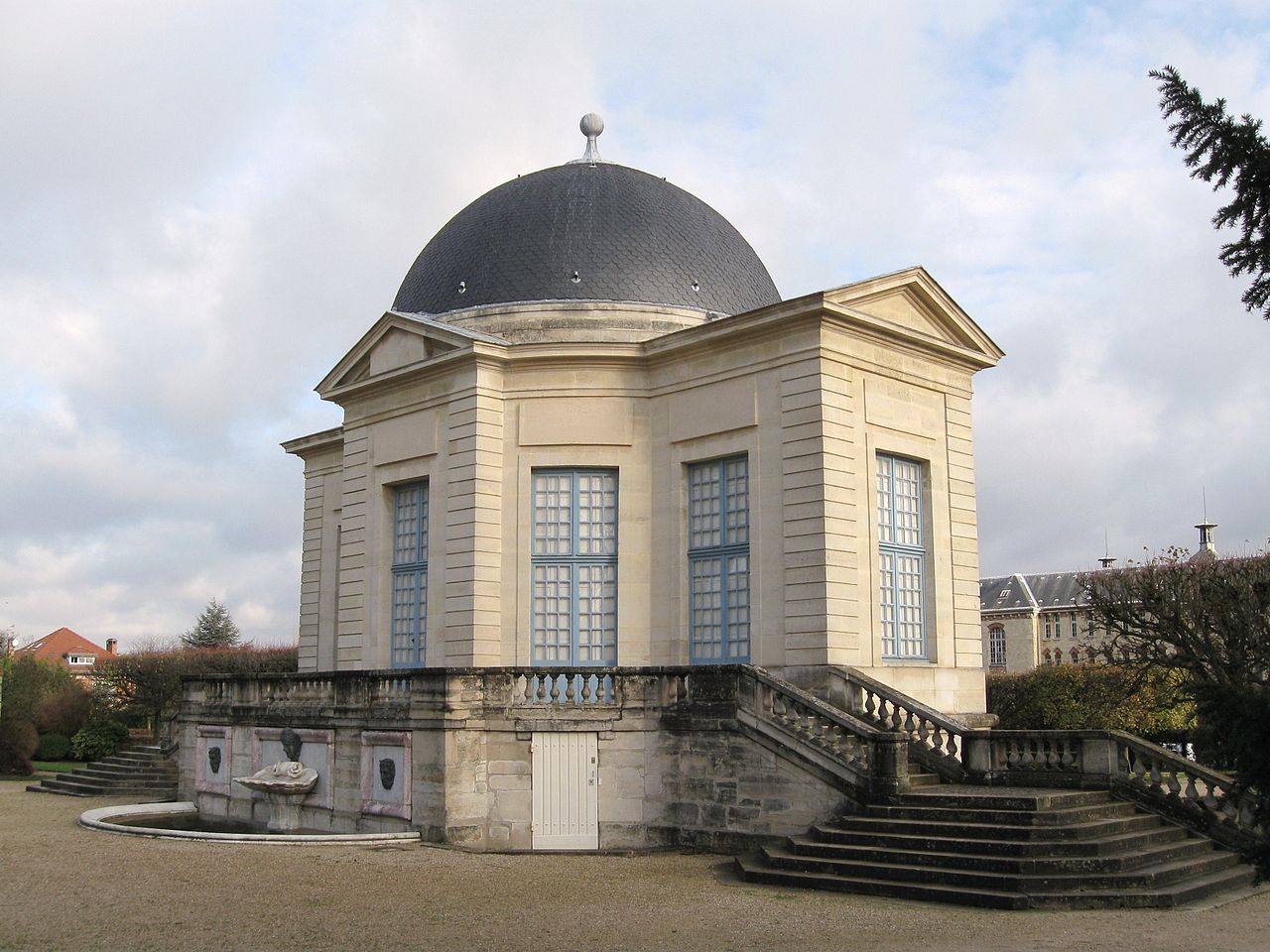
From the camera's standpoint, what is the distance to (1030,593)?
76375 mm

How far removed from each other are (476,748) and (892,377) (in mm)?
8473

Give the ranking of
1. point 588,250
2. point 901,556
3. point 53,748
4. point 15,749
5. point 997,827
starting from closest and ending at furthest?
point 997,827, point 901,556, point 588,250, point 15,749, point 53,748

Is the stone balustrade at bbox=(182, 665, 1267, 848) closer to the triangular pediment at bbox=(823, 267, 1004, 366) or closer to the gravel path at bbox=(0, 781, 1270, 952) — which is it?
the gravel path at bbox=(0, 781, 1270, 952)

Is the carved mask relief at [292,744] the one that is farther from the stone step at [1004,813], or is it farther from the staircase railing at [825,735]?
the stone step at [1004,813]

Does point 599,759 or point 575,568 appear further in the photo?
point 575,568

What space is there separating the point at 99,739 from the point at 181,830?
18.1 m

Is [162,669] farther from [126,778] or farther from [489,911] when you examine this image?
[489,911]

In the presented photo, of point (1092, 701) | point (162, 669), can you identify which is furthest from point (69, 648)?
point (1092, 701)

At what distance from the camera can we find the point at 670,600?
66.5 feet

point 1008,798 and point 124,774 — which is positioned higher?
point 1008,798

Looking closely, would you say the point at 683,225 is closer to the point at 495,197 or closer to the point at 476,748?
the point at 495,197

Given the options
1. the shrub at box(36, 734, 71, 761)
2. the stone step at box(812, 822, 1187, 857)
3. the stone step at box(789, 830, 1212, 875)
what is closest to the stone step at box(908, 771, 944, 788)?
the stone step at box(812, 822, 1187, 857)

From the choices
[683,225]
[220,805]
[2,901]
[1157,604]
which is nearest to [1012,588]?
[1157,604]

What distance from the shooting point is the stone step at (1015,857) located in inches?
487
